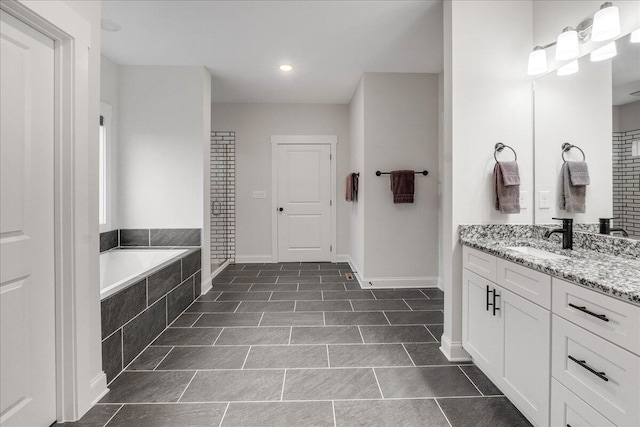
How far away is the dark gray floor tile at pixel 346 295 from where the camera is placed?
3.57 meters

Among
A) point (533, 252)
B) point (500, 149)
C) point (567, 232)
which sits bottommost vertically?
point (533, 252)

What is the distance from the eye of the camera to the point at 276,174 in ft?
17.5

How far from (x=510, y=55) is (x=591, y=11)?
48 cm

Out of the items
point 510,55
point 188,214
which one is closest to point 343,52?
point 510,55

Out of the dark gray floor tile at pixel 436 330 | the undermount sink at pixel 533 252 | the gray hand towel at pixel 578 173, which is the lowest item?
the dark gray floor tile at pixel 436 330

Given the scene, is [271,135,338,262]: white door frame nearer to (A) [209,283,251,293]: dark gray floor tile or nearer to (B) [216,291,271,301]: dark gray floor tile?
(A) [209,283,251,293]: dark gray floor tile

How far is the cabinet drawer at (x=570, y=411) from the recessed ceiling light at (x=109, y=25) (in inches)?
148

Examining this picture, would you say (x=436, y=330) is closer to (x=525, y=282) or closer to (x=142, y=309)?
(x=525, y=282)

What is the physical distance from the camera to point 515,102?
2.28m

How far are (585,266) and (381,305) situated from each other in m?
2.10

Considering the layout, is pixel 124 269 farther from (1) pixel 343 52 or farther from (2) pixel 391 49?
(2) pixel 391 49

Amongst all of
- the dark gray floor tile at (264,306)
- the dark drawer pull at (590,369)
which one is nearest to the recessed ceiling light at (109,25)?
the dark gray floor tile at (264,306)

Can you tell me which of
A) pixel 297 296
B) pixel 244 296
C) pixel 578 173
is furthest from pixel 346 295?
pixel 578 173

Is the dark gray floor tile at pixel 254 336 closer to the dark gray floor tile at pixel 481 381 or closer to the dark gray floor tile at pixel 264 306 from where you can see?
the dark gray floor tile at pixel 264 306
